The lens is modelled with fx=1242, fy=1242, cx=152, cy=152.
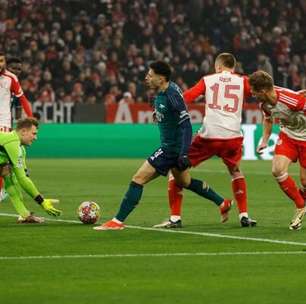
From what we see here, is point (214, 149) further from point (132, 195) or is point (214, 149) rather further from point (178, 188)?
point (132, 195)

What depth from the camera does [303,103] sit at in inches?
528

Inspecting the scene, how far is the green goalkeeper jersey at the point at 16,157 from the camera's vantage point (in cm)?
1388

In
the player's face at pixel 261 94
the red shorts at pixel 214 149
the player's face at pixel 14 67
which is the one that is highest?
the player's face at pixel 14 67

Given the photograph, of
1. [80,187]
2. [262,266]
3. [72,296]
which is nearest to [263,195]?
[80,187]

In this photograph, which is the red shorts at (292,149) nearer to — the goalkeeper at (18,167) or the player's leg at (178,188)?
the player's leg at (178,188)

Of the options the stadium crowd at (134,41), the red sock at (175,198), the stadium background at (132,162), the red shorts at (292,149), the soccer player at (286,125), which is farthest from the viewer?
the stadium crowd at (134,41)

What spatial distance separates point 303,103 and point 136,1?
87.0 ft

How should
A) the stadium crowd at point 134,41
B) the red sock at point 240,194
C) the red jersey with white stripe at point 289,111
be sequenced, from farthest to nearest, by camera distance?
the stadium crowd at point 134,41 → the red sock at point 240,194 → the red jersey with white stripe at point 289,111

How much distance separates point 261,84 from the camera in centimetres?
1320

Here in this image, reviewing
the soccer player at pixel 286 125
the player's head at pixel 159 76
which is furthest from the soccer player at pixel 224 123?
the player's head at pixel 159 76

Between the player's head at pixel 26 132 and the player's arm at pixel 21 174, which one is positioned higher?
the player's head at pixel 26 132

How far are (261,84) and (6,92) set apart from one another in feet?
19.5

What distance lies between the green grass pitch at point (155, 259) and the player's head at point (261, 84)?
58.7 inches

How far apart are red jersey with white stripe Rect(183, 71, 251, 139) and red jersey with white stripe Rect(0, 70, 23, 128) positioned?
4.56 metres
